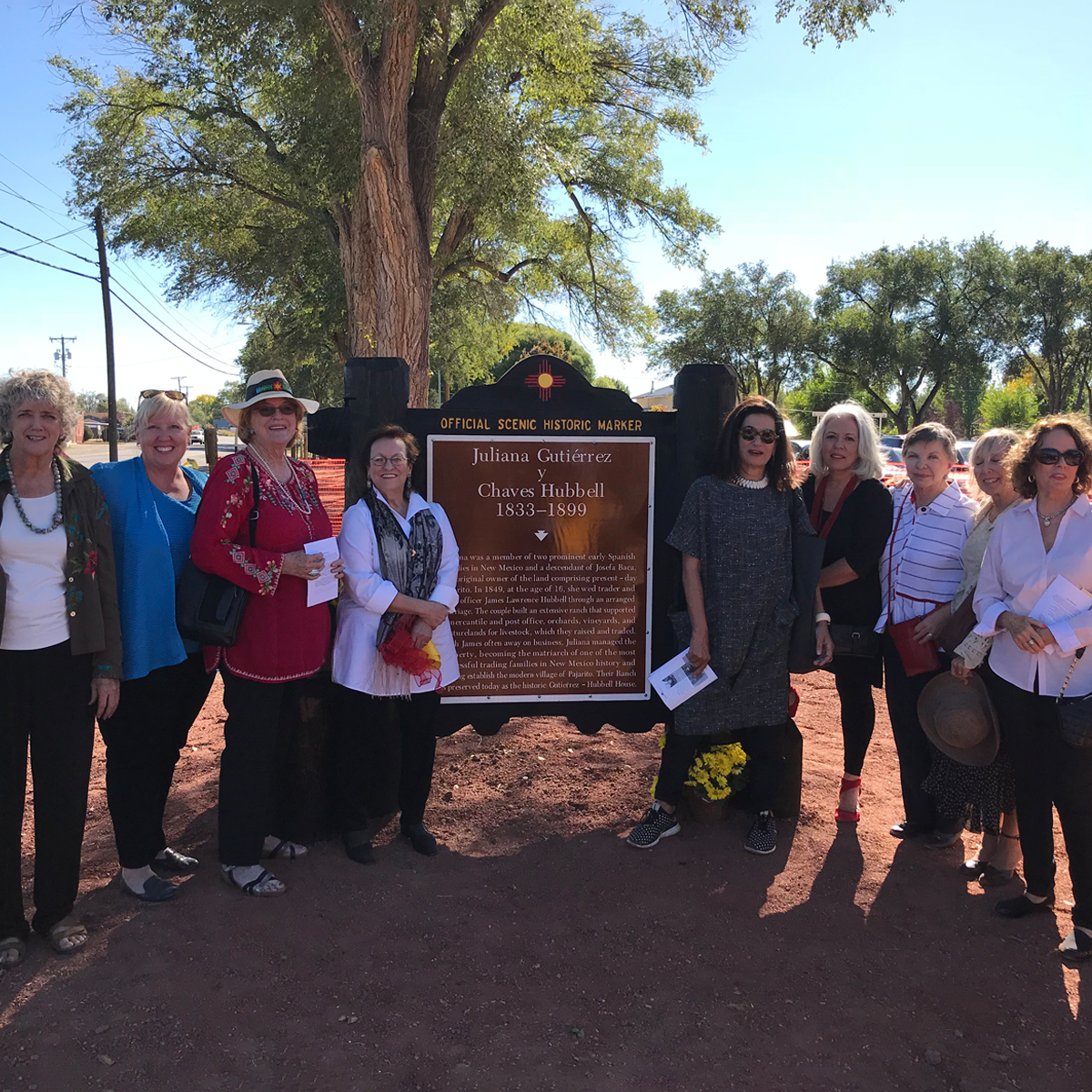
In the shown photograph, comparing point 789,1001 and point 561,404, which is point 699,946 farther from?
point 561,404

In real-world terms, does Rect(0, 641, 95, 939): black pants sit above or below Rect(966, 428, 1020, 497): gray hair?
below

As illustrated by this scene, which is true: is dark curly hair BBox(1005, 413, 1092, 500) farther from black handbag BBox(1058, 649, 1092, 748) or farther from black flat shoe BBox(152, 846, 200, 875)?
black flat shoe BBox(152, 846, 200, 875)

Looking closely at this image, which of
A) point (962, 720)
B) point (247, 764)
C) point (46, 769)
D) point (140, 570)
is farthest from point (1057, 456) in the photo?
point (46, 769)

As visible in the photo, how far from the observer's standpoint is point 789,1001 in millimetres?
2783

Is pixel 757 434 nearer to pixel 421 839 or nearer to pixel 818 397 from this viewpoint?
pixel 421 839

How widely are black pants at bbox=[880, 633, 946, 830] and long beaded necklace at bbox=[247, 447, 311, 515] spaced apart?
254 cm

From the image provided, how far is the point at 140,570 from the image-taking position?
3.14 meters

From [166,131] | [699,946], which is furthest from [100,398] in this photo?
[699,946]

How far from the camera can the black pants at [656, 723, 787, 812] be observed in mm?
3844

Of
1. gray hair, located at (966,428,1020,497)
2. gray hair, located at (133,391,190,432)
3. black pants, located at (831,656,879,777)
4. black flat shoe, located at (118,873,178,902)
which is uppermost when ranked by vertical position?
gray hair, located at (133,391,190,432)

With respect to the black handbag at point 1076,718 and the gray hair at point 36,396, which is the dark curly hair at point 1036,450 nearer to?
the black handbag at point 1076,718

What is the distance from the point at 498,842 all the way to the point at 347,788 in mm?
744

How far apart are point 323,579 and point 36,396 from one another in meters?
1.11

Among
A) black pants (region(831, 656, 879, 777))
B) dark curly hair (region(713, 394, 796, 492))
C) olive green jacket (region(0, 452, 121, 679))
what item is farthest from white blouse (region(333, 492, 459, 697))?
black pants (region(831, 656, 879, 777))
